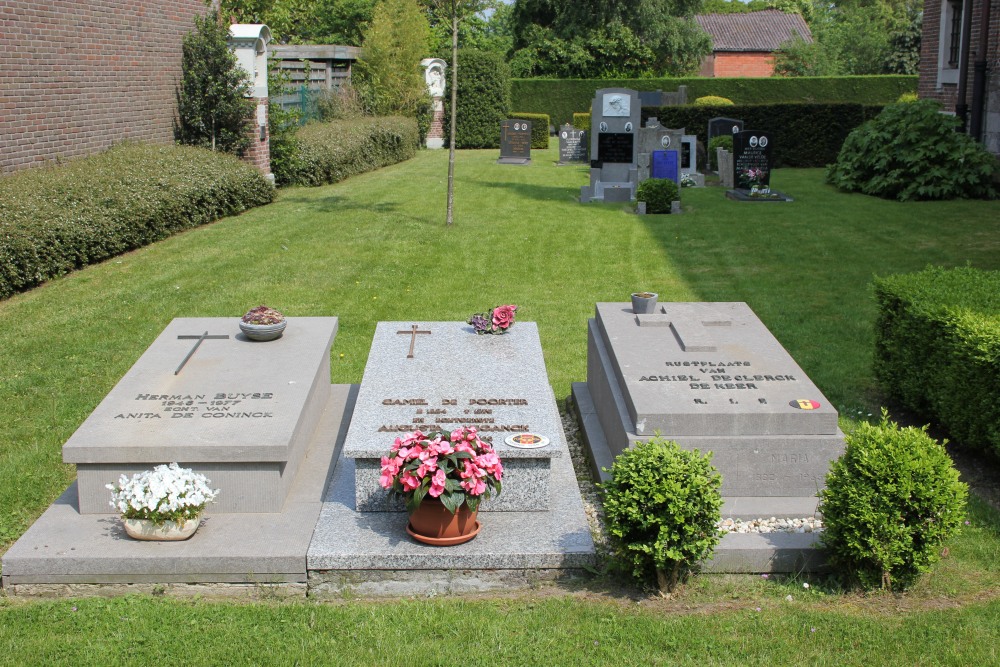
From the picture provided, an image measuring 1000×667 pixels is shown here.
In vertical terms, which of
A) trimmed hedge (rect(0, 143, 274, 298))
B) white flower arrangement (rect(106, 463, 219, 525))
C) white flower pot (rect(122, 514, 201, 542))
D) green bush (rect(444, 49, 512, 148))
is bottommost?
white flower pot (rect(122, 514, 201, 542))

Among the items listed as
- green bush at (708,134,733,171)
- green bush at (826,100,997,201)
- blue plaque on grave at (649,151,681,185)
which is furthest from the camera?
green bush at (708,134,733,171)

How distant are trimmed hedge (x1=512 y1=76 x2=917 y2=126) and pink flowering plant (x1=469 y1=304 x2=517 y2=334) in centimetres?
3174

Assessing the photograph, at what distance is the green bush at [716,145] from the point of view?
22766 mm

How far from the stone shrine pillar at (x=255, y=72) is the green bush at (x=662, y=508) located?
15971 millimetres

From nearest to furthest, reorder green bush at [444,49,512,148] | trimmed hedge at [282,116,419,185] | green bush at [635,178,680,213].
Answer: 1. green bush at [635,178,680,213]
2. trimmed hedge at [282,116,419,185]
3. green bush at [444,49,512,148]

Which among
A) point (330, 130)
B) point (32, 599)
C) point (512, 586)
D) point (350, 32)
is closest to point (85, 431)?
point (32, 599)

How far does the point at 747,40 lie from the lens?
6350 cm

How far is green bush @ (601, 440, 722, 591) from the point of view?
4.91m

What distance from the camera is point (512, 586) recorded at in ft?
17.5

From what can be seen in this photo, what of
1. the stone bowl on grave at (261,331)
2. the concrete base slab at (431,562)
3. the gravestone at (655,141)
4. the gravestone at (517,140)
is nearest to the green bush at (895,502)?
the concrete base slab at (431,562)

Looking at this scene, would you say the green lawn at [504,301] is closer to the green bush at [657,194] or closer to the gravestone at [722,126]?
the green bush at [657,194]

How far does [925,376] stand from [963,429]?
1.90ft

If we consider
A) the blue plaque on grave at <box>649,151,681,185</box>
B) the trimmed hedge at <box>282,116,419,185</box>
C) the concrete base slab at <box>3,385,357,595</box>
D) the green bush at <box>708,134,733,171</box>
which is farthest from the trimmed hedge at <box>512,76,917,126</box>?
the concrete base slab at <box>3,385,357,595</box>

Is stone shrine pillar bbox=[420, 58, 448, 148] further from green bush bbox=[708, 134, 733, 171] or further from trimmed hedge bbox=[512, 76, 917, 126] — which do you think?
green bush bbox=[708, 134, 733, 171]
